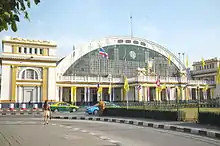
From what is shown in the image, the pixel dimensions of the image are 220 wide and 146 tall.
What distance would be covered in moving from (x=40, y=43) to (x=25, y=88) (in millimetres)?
9742

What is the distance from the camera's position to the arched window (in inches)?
2157

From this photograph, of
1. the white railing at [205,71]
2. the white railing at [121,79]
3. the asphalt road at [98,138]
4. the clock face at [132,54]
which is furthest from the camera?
the white railing at [205,71]

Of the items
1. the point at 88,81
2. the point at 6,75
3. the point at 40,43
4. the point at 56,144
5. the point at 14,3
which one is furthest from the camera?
the point at 88,81

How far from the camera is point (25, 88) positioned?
54531mm

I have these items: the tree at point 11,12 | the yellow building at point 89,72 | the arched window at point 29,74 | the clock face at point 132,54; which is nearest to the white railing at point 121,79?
the yellow building at point 89,72

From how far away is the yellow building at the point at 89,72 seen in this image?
176ft

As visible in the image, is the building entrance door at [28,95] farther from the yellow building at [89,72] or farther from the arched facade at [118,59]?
the arched facade at [118,59]

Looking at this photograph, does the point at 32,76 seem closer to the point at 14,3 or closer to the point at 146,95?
the point at 146,95

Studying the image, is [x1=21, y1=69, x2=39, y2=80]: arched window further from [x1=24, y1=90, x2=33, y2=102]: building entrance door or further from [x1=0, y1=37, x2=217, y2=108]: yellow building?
[x1=24, y1=90, x2=33, y2=102]: building entrance door

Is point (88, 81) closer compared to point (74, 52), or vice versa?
point (88, 81)

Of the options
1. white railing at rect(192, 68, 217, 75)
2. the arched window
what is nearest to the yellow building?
the arched window

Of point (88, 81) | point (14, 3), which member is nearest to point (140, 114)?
point (14, 3)

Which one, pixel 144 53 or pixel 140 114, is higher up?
pixel 144 53

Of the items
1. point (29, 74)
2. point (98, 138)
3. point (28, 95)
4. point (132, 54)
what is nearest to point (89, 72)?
point (132, 54)
